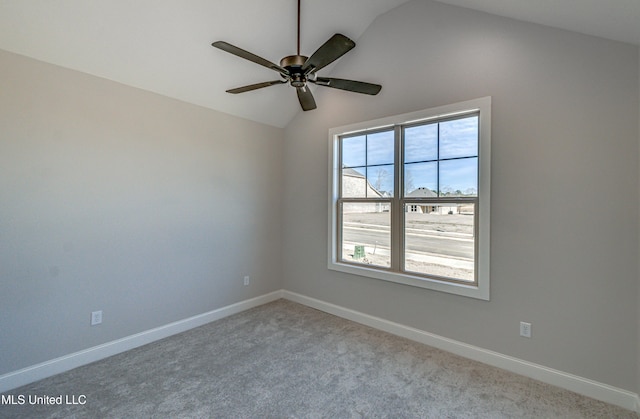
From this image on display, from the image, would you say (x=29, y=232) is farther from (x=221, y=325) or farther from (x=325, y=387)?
(x=325, y=387)

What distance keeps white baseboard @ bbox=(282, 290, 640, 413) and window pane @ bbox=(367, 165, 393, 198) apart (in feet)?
4.74

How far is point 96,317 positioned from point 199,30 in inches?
109

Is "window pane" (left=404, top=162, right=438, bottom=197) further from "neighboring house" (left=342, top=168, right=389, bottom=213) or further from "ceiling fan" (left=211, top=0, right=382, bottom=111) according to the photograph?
"ceiling fan" (left=211, top=0, right=382, bottom=111)

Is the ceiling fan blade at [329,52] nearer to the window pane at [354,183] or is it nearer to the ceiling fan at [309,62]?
the ceiling fan at [309,62]

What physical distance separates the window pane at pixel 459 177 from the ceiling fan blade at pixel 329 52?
63.8 inches

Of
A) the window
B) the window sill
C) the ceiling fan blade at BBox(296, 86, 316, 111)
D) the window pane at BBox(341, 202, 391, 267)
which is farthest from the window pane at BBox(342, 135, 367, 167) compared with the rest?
the window sill

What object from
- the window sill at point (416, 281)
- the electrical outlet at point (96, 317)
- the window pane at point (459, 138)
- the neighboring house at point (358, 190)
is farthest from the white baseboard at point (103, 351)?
the window pane at point (459, 138)

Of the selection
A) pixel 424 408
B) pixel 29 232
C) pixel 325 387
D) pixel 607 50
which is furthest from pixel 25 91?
pixel 607 50

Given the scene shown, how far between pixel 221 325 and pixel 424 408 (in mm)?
2261

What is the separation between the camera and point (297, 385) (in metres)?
2.15

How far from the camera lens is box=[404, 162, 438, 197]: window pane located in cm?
286

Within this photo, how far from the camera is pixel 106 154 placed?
8.29ft

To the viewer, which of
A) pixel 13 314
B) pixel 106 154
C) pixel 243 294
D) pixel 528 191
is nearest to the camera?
pixel 13 314

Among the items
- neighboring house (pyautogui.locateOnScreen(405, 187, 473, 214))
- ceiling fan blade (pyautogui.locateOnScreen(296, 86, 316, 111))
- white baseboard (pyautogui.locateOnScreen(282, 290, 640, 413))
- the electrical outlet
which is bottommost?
white baseboard (pyautogui.locateOnScreen(282, 290, 640, 413))
